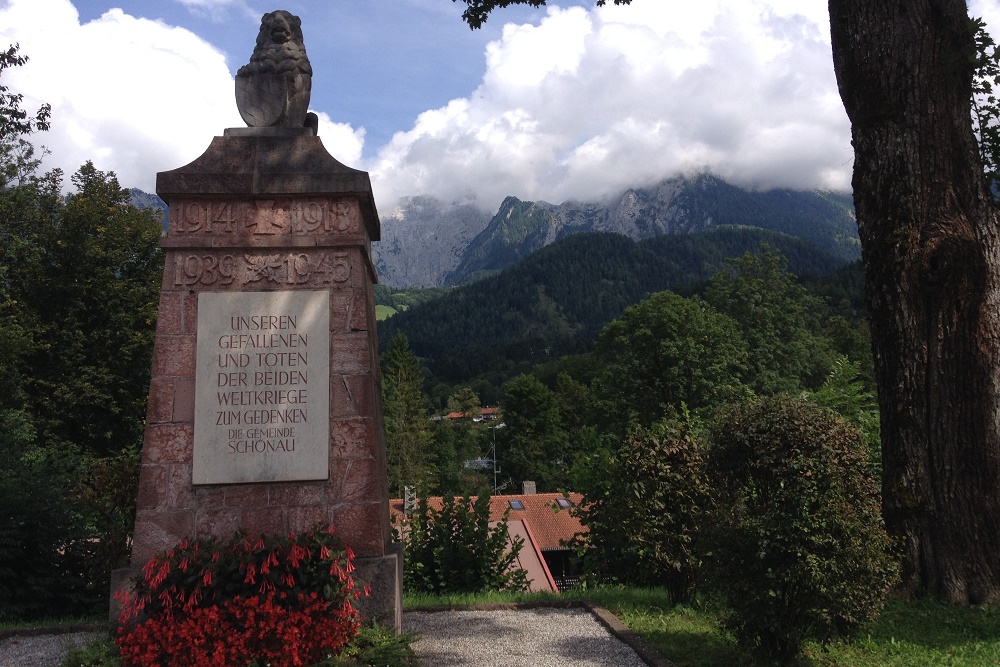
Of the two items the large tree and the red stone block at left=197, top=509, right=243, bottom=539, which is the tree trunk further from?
the red stone block at left=197, top=509, right=243, bottom=539

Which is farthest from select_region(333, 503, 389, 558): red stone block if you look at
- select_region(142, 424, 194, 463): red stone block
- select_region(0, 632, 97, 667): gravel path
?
select_region(0, 632, 97, 667): gravel path

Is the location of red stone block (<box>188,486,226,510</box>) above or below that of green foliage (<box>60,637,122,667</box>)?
above

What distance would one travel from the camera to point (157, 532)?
5.90m

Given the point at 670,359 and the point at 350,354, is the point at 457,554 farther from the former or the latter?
the point at 670,359

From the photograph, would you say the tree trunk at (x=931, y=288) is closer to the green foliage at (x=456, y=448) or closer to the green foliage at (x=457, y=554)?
the green foliage at (x=457, y=554)

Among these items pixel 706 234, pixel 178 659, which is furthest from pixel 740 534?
pixel 706 234

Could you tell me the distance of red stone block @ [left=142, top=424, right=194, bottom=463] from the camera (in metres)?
5.98

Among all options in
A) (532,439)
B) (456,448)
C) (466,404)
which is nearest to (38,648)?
(532,439)

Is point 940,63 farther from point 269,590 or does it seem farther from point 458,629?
point 269,590

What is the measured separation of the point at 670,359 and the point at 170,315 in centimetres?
2475

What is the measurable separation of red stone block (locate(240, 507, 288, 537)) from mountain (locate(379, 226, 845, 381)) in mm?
130125

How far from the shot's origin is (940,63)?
285 inches

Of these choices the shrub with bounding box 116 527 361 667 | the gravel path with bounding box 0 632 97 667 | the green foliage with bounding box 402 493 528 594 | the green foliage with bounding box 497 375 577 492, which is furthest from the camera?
the green foliage with bounding box 497 375 577 492

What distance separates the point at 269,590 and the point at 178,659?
2.16 ft
